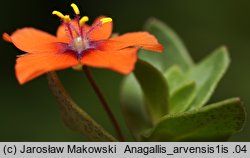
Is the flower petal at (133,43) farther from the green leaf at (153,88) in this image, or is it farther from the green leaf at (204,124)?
the green leaf at (204,124)

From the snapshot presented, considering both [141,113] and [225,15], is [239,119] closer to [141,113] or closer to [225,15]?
[141,113]

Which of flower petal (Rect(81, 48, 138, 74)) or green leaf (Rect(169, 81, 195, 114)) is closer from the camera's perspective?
flower petal (Rect(81, 48, 138, 74))

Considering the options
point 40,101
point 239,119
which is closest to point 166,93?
point 239,119

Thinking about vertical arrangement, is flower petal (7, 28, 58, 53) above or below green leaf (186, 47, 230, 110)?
above

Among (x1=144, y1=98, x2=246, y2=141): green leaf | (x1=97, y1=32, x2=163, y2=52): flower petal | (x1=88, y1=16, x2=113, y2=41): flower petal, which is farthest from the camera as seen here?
(x1=88, y1=16, x2=113, y2=41): flower petal

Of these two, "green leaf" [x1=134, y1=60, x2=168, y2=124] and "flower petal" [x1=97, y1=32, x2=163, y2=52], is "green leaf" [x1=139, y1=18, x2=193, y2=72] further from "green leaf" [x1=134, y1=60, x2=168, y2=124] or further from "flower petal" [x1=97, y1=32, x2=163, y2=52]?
"flower petal" [x1=97, y1=32, x2=163, y2=52]

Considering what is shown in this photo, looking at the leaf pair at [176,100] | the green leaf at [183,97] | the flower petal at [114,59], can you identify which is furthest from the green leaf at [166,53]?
the flower petal at [114,59]

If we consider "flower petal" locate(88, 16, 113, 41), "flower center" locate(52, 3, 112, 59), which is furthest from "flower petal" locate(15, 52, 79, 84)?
"flower petal" locate(88, 16, 113, 41)

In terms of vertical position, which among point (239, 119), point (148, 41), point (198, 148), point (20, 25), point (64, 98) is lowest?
point (198, 148)
